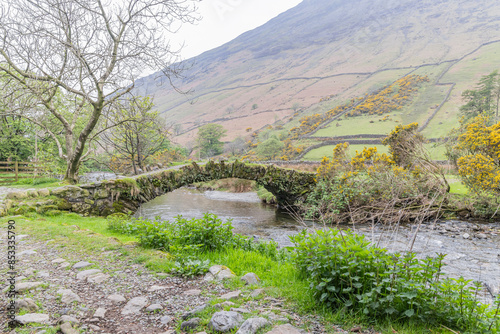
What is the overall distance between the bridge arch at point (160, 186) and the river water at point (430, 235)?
75.8 inches

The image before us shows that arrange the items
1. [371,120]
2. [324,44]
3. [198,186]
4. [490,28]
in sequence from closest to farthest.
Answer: [198,186] → [371,120] → [490,28] → [324,44]

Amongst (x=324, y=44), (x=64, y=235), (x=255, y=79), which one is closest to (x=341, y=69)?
(x=255, y=79)

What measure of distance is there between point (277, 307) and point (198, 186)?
87.7 feet

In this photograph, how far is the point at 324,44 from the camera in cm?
17425

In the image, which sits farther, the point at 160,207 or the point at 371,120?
the point at 371,120

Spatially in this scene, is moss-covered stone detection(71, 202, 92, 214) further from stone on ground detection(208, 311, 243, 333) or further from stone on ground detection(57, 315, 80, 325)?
stone on ground detection(208, 311, 243, 333)

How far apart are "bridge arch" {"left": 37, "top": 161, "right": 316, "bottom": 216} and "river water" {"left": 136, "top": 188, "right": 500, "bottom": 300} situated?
1926mm

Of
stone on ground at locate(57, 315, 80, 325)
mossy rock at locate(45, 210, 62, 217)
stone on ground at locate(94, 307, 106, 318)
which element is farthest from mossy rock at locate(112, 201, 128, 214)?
stone on ground at locate(57, 315, 80, 325)

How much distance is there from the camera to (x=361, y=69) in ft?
336

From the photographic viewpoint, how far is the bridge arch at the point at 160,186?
31.5ft

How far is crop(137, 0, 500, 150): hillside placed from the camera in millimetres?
62031

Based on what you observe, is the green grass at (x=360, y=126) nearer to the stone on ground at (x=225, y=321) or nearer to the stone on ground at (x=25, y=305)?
the stone on ground at (x=225, y=321)

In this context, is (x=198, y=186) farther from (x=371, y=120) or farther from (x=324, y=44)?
(x=324, y=44)

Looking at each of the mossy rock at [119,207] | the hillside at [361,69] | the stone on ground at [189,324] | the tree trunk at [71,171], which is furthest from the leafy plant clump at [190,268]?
the hillside at [361,69]
